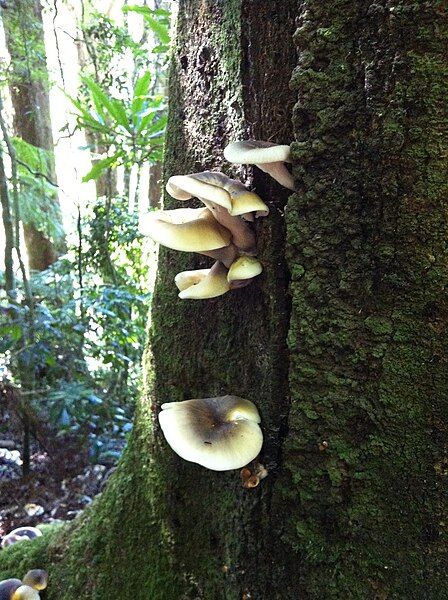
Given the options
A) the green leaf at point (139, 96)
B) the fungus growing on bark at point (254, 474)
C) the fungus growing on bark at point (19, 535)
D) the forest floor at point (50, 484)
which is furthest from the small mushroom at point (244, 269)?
the forest floor at point (50, 484)

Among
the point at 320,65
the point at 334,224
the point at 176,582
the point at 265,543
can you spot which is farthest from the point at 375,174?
the point at 176,582

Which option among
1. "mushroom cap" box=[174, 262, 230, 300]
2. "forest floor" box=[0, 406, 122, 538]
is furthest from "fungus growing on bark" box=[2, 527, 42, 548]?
"mushroom cap" box=[174, 262, 230, 300]

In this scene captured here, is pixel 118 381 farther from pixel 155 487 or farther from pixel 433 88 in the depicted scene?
pixel 433 88

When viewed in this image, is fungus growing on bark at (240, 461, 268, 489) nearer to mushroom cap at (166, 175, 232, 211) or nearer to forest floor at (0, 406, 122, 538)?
mushroom cap at (166, 175, 232, 211)

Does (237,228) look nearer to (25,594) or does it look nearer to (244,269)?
(244,269)

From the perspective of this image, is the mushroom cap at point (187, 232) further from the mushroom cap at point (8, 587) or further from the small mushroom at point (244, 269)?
the mushroom cap at point (8, 587)

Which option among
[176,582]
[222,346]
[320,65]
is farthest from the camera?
[176,582]

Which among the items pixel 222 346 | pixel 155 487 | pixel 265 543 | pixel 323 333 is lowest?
pixel 155 487
